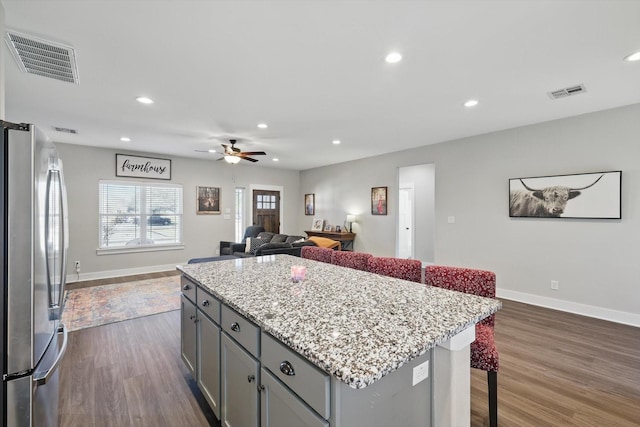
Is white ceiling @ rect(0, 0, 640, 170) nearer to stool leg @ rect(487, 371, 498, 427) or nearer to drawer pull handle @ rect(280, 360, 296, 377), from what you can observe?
drawer pull handle @ rect(280, 360, 296, 377)

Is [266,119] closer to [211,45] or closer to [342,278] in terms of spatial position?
[211,45]

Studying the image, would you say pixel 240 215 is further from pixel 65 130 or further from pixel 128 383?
pixel 128 383

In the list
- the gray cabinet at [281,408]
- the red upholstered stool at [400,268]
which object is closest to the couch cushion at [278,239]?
the red upholstered stool at [400,268]

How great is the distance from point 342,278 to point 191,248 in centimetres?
566

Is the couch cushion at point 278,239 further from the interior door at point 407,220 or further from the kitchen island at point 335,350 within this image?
the kitchen island at point 335,350

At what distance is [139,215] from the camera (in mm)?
6090

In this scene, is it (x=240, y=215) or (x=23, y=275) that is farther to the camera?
(x=240, y=215)

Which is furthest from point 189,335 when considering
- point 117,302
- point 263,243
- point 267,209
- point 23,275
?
point 267,209

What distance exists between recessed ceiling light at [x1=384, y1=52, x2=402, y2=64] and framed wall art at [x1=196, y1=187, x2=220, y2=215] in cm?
564

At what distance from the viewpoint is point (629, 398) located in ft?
6.72

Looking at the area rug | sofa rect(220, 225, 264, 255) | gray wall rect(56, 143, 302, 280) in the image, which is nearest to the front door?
gray wall rect(56, 143, 302, 280)

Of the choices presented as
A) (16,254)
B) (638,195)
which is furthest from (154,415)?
(638,195)

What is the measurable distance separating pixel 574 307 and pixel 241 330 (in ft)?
14.5

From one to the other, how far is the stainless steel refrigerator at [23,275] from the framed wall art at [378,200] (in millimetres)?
5581
